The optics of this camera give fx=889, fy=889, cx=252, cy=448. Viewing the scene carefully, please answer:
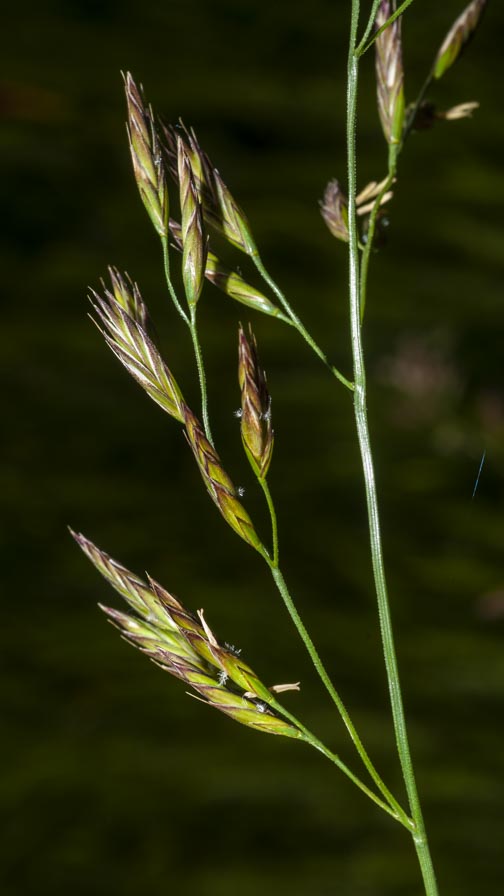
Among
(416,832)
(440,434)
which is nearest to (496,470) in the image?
(440,434)

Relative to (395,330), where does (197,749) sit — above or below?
below

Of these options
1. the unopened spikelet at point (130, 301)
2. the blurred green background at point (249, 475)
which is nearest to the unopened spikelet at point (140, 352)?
the unopened spikelet at point (130, 301)

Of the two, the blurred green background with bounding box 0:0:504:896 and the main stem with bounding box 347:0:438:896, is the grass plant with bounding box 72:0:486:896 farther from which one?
the blurred green background with bounding box 0:0:504:896

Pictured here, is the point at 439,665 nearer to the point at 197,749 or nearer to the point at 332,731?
the point at 332,731

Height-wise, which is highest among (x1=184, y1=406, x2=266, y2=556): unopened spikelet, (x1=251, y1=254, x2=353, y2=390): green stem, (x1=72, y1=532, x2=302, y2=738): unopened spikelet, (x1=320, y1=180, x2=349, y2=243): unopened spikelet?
(x1=320, y1=180, x2=349, y2=243): unopened spikelet

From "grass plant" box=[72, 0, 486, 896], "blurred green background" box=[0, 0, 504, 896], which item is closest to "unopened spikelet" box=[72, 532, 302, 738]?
"grass plant" box=[72, 0, 486, 896]

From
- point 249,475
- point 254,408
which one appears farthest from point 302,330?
point 249,475

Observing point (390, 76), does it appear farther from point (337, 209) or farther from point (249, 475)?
point (249, 475)
